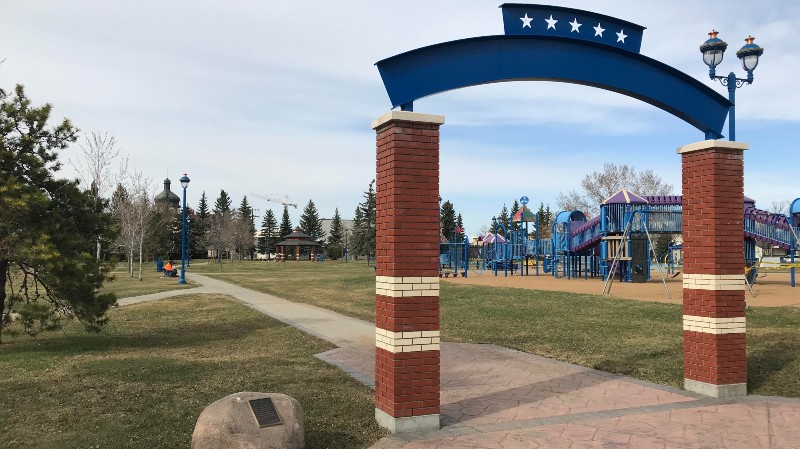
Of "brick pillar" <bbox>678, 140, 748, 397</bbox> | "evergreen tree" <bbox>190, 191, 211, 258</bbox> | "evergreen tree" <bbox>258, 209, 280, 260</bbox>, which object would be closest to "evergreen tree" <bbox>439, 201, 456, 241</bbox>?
"evergreen tree" <bbox>258, 209, 280, 260</bbox>

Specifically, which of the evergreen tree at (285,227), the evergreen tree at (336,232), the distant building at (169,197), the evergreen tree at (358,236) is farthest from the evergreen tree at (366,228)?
the distant building at (169,197)

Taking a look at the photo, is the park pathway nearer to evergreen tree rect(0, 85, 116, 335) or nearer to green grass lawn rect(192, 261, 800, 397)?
green grass lawn rect(192, 261, 800, 397)

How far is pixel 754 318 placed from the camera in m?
13.0

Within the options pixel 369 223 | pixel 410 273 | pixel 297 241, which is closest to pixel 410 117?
pixel 410 273

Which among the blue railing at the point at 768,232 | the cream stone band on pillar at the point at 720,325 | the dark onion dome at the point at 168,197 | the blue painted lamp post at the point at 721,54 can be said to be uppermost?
the dark onion dome at the point at 168,197

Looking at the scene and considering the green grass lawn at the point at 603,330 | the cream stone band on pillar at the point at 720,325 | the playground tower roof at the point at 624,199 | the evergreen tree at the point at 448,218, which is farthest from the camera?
the evergreen tree at the point at 448,218

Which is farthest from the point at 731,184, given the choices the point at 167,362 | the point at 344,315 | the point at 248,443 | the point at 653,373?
the point at 344,315

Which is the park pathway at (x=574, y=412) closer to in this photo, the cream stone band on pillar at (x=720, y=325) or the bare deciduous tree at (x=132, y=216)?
the cream stone band on pillar at (x=720, y=325)

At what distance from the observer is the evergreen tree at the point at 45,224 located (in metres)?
9.22

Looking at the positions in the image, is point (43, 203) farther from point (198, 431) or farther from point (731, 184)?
point (731, 184)

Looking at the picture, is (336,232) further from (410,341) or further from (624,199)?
(410,341)

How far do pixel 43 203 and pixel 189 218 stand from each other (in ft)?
258

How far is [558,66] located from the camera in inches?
260

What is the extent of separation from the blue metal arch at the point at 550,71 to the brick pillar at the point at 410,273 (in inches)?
17.1
